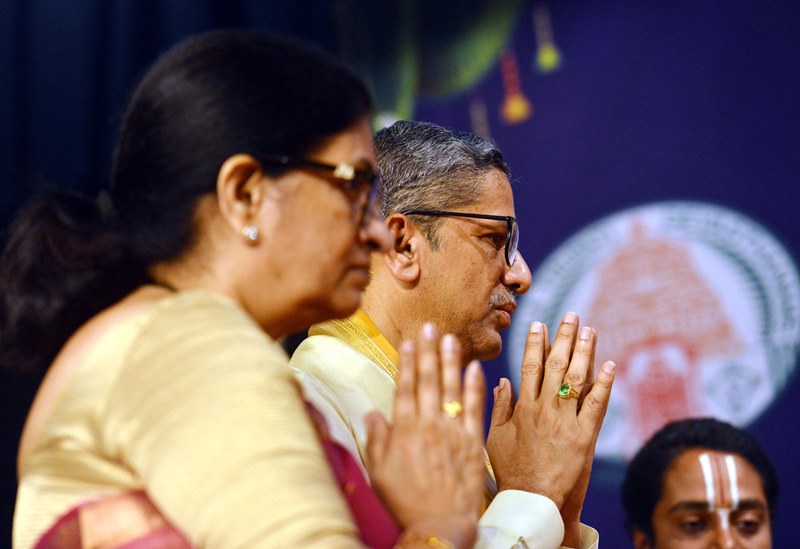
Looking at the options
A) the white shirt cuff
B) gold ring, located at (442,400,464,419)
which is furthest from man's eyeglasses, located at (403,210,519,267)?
gold ring, located at (442,400,464,419)

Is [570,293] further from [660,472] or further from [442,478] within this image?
[442,478]

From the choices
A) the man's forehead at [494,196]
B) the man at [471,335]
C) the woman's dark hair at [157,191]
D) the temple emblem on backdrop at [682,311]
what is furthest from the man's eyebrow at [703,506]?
the woman's dark hair at [157,191]

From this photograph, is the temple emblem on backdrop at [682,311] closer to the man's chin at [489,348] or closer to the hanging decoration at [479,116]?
the hanging decoration at [479,116]

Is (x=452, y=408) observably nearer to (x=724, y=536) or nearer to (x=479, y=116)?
(x=724, y=536)

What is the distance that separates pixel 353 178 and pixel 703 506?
193cm

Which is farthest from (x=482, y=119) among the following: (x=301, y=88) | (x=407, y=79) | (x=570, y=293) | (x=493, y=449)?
(x=301, y=88)

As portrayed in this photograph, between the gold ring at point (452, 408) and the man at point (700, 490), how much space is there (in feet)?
5.83

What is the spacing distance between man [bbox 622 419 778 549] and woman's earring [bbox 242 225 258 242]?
1959 millimetres

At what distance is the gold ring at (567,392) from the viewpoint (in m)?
1.69

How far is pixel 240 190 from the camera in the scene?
1.05 meters

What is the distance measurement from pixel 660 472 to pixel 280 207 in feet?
6.67

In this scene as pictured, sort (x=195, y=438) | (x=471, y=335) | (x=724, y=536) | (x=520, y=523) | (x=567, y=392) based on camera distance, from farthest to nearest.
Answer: (x=724, y=536), (x=471, y=335), (x=567, y=392), (x=520, y=523), (x=195, y=438)

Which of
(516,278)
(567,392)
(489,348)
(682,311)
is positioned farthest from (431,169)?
(682,311)

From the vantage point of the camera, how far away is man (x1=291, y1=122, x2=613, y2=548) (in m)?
1.60
